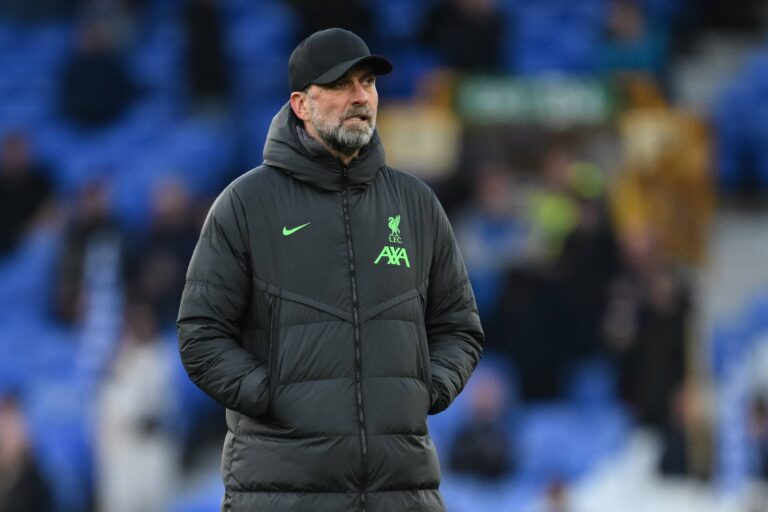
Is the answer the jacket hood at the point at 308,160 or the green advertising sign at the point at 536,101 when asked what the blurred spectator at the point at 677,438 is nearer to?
the green advertising sign at the point at 536,101

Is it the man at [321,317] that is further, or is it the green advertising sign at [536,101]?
the green advertising sign at [536,101]

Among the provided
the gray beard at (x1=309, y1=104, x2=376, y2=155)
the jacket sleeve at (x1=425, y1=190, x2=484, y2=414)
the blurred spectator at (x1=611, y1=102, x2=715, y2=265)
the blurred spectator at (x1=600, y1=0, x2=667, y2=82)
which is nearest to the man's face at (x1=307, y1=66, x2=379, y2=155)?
the gray beard at (x1=309, y1=104, x2=376, y2=155)

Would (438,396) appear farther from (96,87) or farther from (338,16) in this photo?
(96,87)

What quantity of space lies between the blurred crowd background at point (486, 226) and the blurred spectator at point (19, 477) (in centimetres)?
1

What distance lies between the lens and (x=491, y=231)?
31.6 feet

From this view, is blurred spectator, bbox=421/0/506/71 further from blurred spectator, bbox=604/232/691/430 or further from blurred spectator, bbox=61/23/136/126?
blurred spectator, bbox=61/23/136/126

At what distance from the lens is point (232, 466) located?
3.25 m

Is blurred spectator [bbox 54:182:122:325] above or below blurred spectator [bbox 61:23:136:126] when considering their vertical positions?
below

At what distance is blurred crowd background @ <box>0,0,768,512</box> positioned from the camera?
8.88 meters

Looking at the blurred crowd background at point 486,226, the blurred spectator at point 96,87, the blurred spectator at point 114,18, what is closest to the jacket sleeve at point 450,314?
the blurred crowd background at point 486,226

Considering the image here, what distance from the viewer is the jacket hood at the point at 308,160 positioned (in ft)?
10.8

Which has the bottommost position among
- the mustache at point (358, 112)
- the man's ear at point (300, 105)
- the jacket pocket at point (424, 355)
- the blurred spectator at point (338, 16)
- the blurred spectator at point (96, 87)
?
the jacket pocket at point (424, 355)

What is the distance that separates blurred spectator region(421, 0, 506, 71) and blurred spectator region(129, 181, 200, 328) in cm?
213

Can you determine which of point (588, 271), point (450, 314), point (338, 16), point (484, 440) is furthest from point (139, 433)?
point (450, 314)
